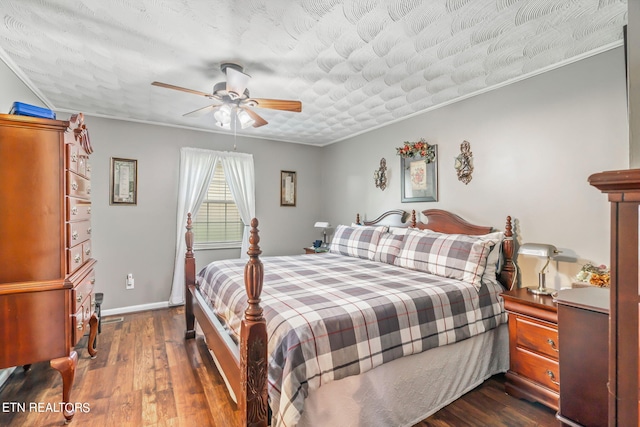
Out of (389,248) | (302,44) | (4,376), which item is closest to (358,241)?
(389,248)

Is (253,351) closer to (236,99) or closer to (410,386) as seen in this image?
(410,386)

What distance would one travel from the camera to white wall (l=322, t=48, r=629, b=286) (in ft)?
7.30

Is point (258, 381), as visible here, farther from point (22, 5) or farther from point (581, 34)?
point (581, 34)

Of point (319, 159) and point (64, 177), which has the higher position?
point (319, 159)

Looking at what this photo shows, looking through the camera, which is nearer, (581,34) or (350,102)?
(581,34)

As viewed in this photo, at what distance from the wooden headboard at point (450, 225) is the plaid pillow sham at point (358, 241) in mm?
458

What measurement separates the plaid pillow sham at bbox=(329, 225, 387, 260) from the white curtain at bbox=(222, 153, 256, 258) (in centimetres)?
152

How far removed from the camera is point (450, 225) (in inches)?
128

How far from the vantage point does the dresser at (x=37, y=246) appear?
1.79 metres

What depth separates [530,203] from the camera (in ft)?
8.70

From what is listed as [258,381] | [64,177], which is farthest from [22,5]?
[258,381]

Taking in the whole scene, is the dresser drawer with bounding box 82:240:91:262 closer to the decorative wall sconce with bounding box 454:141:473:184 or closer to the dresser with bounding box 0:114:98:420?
the dresser with bounding box 0:114:98:420

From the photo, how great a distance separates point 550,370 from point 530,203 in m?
1.31

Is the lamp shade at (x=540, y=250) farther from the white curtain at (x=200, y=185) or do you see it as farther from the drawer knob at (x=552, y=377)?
the white curtain at (x=200, y=185)
